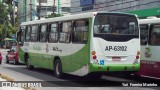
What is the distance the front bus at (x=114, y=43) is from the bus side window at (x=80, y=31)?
55cm

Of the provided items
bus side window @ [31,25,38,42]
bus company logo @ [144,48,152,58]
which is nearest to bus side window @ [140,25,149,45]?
bus company logo @ [144,48,152,58]

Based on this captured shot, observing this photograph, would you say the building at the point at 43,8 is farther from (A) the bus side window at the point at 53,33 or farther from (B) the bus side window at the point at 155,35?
(B) the bus side window at the point at 155,35

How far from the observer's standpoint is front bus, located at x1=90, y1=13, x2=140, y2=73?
576 inches

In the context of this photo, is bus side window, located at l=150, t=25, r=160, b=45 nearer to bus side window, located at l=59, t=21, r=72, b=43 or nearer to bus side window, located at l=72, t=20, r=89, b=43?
bus side window, located at l=72, t=20, r=89, b=43

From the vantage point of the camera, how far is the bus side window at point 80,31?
596 inches

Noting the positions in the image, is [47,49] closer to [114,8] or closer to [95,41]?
[95,41]

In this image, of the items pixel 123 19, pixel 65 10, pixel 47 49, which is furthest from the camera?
pixel 65 10

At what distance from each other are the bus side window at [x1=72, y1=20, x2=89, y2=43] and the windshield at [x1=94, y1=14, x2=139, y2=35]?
1.72 ft

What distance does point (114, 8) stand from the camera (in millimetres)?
69000

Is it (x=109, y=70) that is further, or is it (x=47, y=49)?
(x=47, y=49)

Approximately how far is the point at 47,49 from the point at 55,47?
1.30m

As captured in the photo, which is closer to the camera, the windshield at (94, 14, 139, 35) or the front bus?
the front bus

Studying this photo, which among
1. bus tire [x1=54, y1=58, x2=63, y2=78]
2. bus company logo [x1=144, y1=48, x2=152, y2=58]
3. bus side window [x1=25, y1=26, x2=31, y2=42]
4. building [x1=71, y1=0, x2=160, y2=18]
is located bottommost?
bus tire [x1=54, y1=58, x2=63, y2=78]

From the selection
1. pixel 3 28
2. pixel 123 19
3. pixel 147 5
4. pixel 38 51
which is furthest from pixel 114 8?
pixel 123 19
